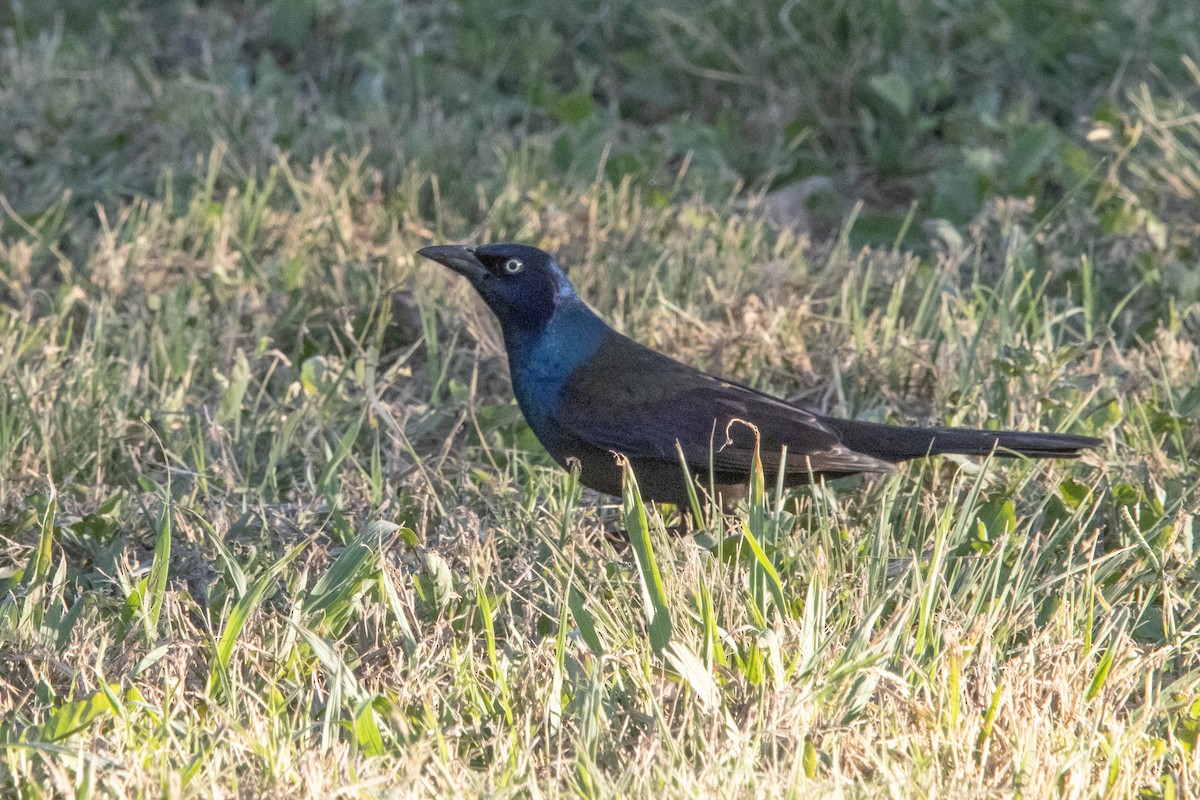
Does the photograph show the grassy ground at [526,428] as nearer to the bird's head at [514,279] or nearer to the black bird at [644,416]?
the black bird at [644,416]

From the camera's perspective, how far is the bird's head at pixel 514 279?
4.18 meters

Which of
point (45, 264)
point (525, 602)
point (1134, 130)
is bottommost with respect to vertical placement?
point (45, 264)

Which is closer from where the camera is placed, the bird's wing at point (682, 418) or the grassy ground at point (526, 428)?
the grassy ground at point (526, 428)

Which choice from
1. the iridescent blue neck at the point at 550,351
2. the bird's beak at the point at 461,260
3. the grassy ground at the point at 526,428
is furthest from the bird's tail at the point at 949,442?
the bird's beak at the point at 461,260

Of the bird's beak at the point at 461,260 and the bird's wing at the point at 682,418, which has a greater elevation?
the bird's beak at the point at 461,260

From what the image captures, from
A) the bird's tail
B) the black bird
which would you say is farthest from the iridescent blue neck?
the bird's tail

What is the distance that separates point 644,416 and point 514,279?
553 millimetres

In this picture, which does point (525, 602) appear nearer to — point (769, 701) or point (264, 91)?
point (769, 701)

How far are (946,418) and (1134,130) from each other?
179cm

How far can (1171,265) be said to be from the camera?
5.01 meters

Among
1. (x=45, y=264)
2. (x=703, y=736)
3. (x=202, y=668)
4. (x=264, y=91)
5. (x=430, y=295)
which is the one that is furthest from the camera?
(x=264, y=91)

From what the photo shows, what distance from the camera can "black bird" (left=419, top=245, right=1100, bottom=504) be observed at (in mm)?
3730

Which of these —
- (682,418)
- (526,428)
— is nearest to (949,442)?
(682,418)

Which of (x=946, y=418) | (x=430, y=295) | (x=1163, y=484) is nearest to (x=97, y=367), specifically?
(x=430, y=295)
